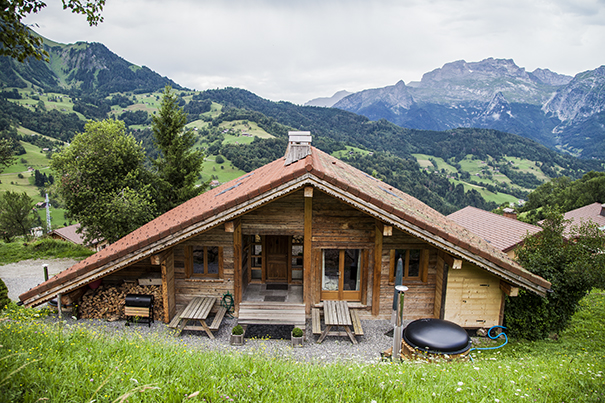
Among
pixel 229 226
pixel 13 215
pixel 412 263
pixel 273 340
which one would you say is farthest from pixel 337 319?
pixel 13 215

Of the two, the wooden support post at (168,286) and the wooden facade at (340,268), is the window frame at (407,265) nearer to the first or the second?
the wooden facade at (340,268)

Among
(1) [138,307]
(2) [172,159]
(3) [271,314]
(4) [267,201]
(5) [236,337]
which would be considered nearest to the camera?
(5) [236,337]

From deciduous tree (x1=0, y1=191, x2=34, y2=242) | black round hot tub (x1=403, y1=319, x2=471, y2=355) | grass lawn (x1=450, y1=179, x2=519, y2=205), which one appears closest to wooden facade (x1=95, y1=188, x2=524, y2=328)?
black round hot tub (x1=403, y1=319, x2=471, y2=355)

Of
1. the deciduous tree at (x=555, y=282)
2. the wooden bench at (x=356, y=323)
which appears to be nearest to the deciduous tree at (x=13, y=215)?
the wooden bench at (x=356, y=323)

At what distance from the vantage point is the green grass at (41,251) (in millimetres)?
20241

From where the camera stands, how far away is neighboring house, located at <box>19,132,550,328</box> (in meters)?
8.98

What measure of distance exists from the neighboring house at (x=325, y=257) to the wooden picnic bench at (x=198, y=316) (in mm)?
510

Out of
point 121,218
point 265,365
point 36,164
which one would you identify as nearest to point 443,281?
point 265,365

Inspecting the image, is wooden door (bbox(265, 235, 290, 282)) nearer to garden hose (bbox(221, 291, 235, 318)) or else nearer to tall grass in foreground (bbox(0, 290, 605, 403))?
garden hose (bbox(221, 291, 235, 318))

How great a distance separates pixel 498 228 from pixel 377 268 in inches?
747

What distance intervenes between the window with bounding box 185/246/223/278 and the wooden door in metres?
2.02

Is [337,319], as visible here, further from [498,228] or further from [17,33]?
[498,228]

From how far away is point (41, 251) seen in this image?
21125 mm

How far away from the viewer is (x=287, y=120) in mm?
170125
